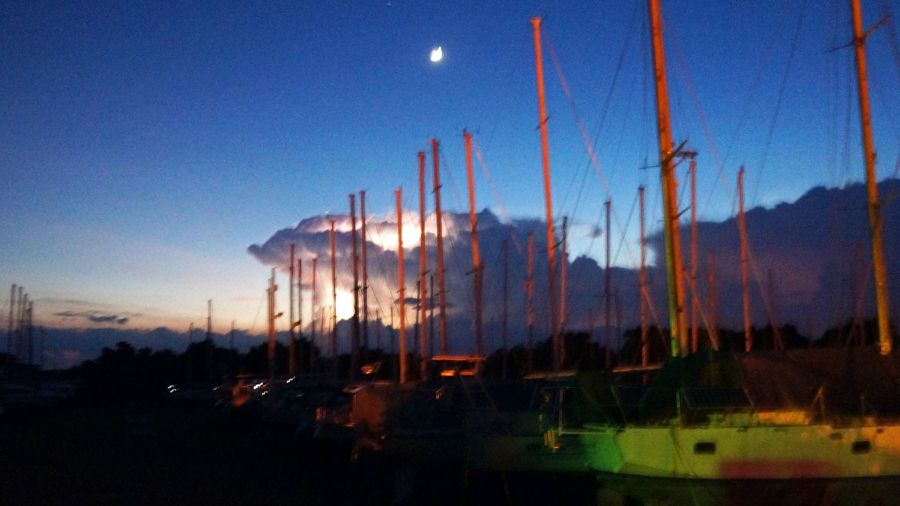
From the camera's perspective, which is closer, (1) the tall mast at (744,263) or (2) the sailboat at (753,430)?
(2) the sailboat at (753,430)

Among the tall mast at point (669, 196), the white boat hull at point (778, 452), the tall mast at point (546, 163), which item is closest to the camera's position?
the white boat hull at point (778, 452)

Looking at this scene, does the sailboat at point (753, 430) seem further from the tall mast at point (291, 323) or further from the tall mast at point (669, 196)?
the tall mast at point (291, 323)

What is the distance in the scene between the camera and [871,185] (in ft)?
56.0

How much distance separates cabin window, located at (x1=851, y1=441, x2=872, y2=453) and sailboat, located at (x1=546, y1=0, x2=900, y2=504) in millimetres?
15

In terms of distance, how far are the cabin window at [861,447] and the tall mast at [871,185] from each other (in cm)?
441

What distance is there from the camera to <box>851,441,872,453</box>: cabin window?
11.5m

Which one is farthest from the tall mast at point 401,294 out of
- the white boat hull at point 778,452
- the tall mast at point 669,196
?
the white boat hull at point 778,452

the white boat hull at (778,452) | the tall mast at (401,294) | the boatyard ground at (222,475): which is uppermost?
the tall mast at (401,294)

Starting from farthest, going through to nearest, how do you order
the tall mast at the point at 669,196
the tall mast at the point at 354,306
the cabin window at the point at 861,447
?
the tall mast at the point at 354,306, the tall mast at the point at 669,196, the cabin window at the point at 861,447

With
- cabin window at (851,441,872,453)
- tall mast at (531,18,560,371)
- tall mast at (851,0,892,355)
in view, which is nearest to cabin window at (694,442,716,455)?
cabin window at (851,441,872,453)

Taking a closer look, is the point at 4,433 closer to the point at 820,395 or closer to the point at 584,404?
the point at 584,404

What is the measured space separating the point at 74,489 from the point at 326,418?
7.86m

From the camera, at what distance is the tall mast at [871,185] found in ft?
53.3

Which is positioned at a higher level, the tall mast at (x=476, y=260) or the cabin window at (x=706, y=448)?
the tall mast at (x=476, y=260)
